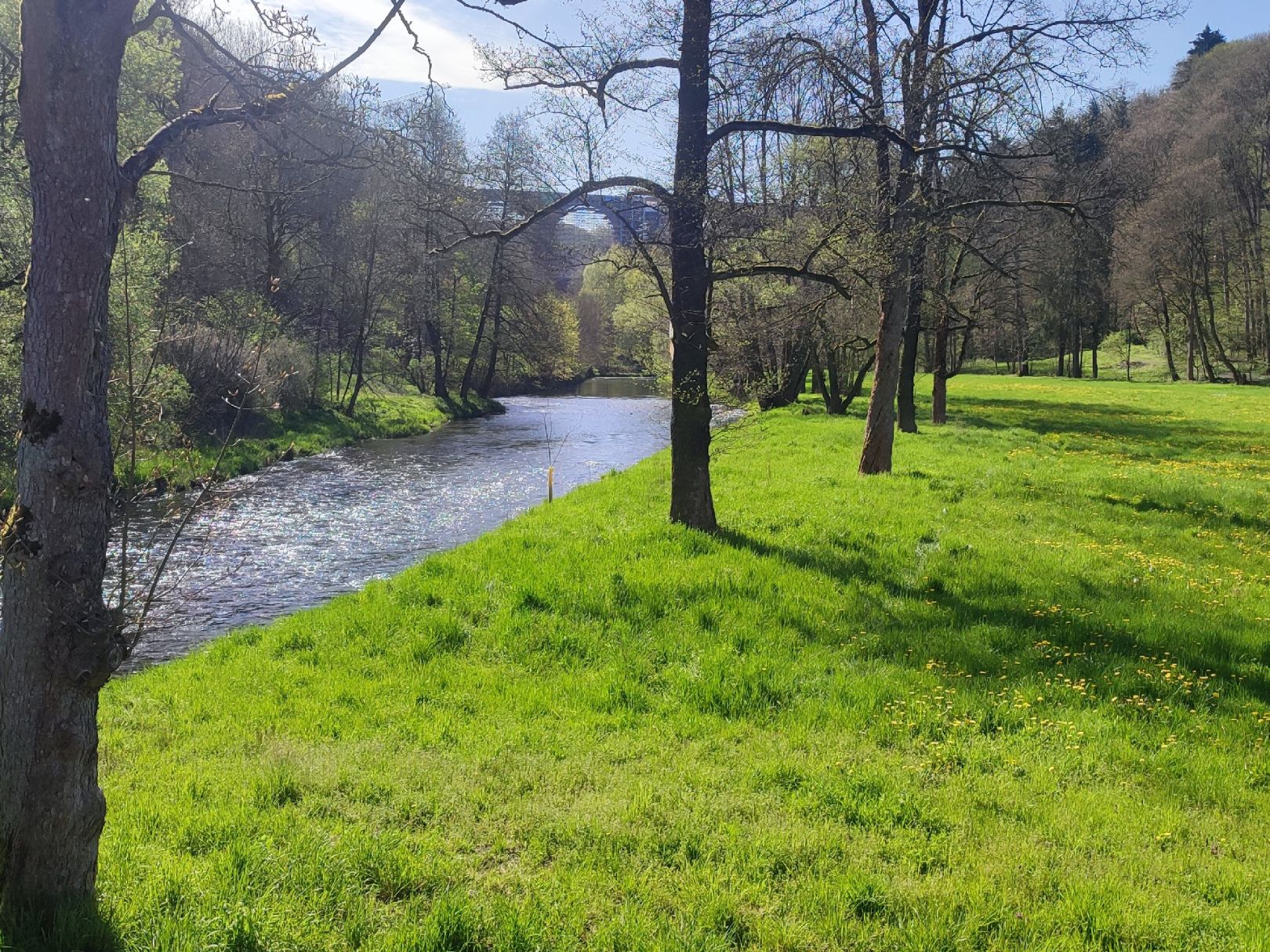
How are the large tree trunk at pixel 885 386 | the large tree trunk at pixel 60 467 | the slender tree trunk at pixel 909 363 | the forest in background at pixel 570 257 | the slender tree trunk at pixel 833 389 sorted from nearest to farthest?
the large tree trunk at pixel 60 467, the forest in background at pixel 570 257, the large tree trunk at pixel 885 386, the slender tree trunk at pixel 909 363, the slender tree trunk at pixel 833 389

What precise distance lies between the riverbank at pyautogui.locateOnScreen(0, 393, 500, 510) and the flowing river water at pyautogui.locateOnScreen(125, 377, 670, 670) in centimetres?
58

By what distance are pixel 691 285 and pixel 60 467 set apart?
7929mm

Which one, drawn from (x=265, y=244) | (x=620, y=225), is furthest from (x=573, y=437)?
(x=620, y=225)

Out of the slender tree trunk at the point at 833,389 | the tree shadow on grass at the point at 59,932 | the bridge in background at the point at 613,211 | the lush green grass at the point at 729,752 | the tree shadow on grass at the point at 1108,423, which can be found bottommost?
the lush green grass at the point at 729,752

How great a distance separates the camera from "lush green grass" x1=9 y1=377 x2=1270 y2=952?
137 inches

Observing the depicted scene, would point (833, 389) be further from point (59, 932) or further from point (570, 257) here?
point (59, 932)

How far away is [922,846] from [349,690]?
443 centimetres

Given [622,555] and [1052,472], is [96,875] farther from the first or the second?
[1052,472]

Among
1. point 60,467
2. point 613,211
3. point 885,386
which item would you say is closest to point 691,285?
point 613,211

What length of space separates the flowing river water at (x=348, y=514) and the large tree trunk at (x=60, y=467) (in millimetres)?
392

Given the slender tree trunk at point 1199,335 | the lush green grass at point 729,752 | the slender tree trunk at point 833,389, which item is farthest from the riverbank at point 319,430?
the slender tree trunk at point 1199,335

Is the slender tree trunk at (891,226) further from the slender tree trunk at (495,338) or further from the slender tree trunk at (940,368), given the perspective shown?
the slender tree trunk at (495,338)

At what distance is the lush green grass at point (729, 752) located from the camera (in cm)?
349

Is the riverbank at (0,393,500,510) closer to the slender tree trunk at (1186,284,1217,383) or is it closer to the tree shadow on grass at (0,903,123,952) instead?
the tree shadow on grass at (0,903,123,952)
